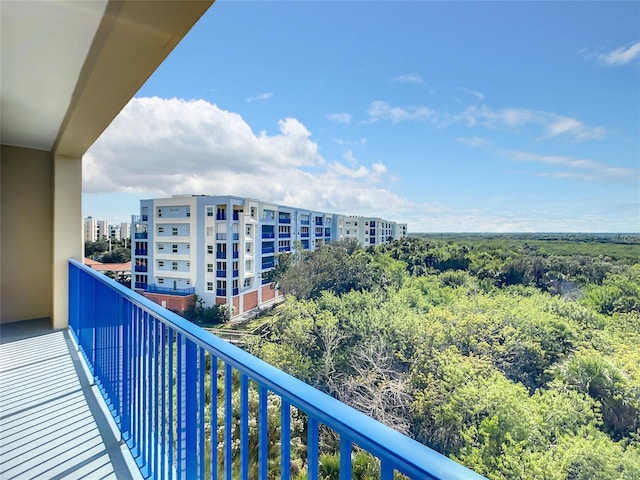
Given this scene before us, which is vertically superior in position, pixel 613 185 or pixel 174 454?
pixel 613 185

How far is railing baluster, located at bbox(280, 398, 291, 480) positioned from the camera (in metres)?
0.61

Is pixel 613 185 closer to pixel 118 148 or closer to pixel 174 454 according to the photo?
pixel 174 454

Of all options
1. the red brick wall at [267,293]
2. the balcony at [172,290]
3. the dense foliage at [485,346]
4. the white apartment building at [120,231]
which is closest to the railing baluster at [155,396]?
the white apartment building at [120,231]

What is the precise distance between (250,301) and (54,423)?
17.3 ft

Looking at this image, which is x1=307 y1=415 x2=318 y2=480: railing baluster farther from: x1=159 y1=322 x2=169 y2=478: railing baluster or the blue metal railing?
x1=159 y1=322 x2=169 y2=478: railing baluster

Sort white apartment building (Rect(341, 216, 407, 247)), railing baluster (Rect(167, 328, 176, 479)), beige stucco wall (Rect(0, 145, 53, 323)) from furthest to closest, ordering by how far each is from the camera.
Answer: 1. white apartment building (Rect(341, 216, 407, 247))
2. beige stucco wall (Rect(0, 145, 53, 323))
3. railing baluster (Rect(167, 328, 176, 479))

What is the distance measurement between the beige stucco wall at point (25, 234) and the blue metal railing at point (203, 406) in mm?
2023

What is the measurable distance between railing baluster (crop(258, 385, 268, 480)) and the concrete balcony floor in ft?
3.21

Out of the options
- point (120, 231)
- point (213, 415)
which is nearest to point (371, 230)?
point (120, 231)

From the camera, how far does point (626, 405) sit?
244 inches

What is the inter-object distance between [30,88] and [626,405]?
9059mm

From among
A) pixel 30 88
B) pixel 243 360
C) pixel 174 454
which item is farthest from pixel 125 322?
pixel 30 88


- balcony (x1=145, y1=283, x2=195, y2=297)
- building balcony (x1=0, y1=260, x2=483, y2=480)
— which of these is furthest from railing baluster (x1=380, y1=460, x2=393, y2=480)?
balcony (x1=145, y1=283, x2=195, y2=297)

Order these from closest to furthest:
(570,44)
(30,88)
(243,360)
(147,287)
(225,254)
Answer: (243,360) → (30,88) → (147,287) → (225,254) → (570,44)
